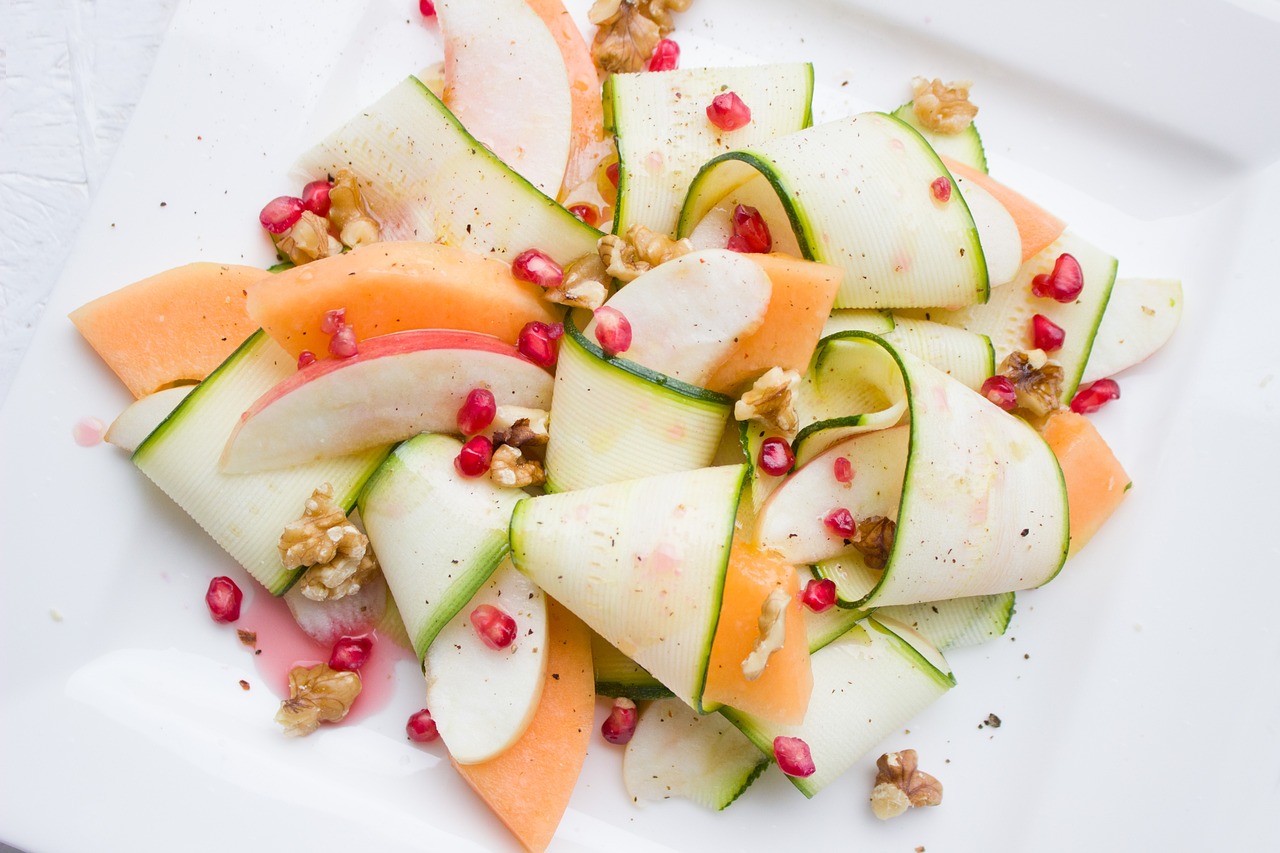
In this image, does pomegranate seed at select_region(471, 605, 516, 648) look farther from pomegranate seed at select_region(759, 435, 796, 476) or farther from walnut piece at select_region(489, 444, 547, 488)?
pomegranate seed at select_region(759, 435, 796, 476)

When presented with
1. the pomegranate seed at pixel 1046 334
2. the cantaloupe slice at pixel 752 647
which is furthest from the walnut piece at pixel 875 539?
the pomegranate seed at pixel 1046 334

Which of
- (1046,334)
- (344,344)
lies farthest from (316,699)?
Answer: (1046,334)

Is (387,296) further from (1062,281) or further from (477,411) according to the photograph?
(1062,281)

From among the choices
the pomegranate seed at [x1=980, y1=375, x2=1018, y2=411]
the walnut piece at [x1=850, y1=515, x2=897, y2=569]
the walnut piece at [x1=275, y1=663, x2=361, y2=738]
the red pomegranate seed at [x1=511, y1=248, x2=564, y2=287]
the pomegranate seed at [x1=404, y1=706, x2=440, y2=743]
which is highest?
the red pomegranate seed at [x1=511, y1=248, x2=564, y2=287]

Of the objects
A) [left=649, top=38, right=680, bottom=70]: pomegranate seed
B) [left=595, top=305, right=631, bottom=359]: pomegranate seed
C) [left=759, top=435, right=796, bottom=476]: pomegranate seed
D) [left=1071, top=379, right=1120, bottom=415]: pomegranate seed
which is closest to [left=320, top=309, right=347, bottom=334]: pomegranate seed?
[left=595, top=305, right=631, bottom=359]: pomegranate seed

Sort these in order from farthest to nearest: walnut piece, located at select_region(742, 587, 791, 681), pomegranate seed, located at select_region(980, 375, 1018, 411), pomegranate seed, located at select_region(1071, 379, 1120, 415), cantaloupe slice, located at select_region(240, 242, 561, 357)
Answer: pomegranate seed, located at select_region(1071, 379, 1120, 415) → pomegranate seed, located at select_region(980, 375, 1018, 411) → cantaloupe slice, located at select_region(240, 242, 561, 357) → walnut piece, located at select_region(742, 587, 791, 681)
